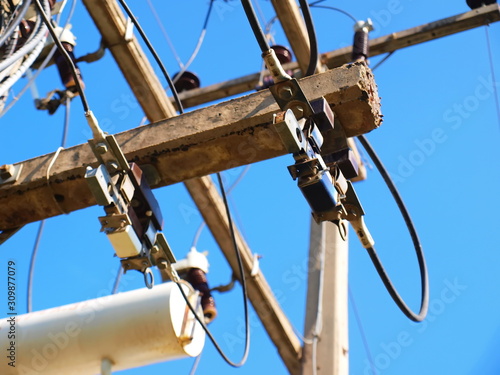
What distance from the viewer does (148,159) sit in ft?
10.3

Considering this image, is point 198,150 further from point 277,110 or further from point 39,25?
point 39,25

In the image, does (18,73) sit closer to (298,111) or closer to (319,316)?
(298,111)

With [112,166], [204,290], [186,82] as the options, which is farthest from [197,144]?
[186,82]

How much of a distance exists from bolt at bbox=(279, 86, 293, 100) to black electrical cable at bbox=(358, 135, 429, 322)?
2.07 ft

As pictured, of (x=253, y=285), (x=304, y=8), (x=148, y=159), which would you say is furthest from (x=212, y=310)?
(x=304, y=8)

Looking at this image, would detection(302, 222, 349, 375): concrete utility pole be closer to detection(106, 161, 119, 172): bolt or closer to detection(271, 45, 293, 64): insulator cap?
detection(271, 45, 293, 64): insulator cap

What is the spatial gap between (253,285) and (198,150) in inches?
107

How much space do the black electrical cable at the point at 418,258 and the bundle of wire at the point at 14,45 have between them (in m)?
1.34

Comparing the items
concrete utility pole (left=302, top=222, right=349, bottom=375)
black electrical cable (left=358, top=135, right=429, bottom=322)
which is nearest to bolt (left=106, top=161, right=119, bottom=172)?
black electrical cable (left=358, top=135, right=429, bottom=322)

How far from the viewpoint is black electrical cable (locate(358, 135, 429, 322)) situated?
3.21 meters

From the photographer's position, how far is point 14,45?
3770 mm

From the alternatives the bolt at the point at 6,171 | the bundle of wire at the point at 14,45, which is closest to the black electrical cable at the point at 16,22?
the bundle of wire at the point at 14,45

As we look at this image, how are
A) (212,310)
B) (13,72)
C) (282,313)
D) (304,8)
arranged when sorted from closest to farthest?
(304,8)
(13,72)
(212,310)
(282,313)

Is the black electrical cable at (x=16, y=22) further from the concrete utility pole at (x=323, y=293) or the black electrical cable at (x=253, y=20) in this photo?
the concrete utility pole at (x=323, y=293)
